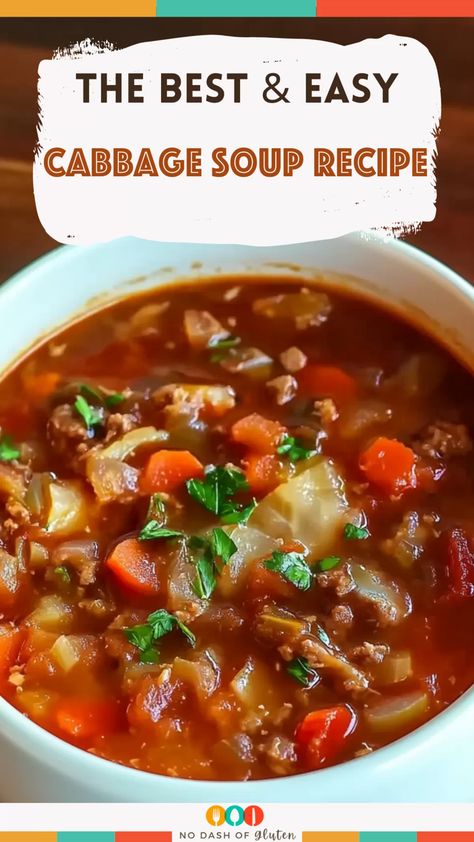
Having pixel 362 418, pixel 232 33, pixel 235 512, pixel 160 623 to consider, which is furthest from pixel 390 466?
pixel 232 33

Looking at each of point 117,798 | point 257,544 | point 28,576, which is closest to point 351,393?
point 257,544

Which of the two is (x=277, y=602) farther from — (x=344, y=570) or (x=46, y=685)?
(x=46, y=685)

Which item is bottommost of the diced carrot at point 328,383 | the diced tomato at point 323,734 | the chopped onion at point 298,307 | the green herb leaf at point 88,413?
the diced tomato at point 323,734

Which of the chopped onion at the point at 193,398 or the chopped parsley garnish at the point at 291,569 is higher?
the chopped onion at the point at 193,398

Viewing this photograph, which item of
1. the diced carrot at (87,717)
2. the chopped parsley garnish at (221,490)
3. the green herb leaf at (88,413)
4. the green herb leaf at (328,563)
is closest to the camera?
the diced carrot at (87,717)

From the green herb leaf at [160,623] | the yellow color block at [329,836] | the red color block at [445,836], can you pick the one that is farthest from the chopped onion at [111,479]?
the red color block at [445,836]

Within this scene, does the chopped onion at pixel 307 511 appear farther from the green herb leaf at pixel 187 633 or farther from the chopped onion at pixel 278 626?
the green herb leaf at pixel 187 633
